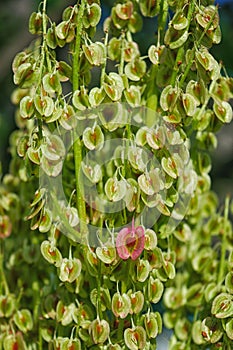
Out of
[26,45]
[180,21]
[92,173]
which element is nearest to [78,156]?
[92,173]

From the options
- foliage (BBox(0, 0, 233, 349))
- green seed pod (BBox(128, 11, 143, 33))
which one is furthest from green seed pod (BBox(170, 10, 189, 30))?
green seed pod (BBox(128, 11, 143, 33))

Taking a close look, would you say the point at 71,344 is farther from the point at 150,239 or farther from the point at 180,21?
the point at 180,21

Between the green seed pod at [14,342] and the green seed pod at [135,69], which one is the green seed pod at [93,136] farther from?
the green seed pod at [14,342]

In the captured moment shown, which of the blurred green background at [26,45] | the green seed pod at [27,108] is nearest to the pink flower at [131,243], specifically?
the green seed pod at [27,108]

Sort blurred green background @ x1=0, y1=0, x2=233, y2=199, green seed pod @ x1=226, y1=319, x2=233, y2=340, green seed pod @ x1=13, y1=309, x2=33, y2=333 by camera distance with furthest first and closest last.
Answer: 1. blurred green background @ x1=0, y1=0, x2=233, y2=199
2. green seed pod @ x1=13, y1=309, x2=33, y2=333
3. green seed pod @ x1=226, y1=319, x2=233, y2=340

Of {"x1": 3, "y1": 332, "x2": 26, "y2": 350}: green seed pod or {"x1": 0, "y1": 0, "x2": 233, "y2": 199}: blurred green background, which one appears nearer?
{"x1": 3, "y1": 332, "x2": 26, "y2": 350}: green seed pod

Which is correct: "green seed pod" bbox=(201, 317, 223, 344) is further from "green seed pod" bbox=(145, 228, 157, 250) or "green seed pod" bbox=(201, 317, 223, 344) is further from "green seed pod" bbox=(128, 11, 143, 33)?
"green seed pod" bbox=(128, 11, 143, 33)
